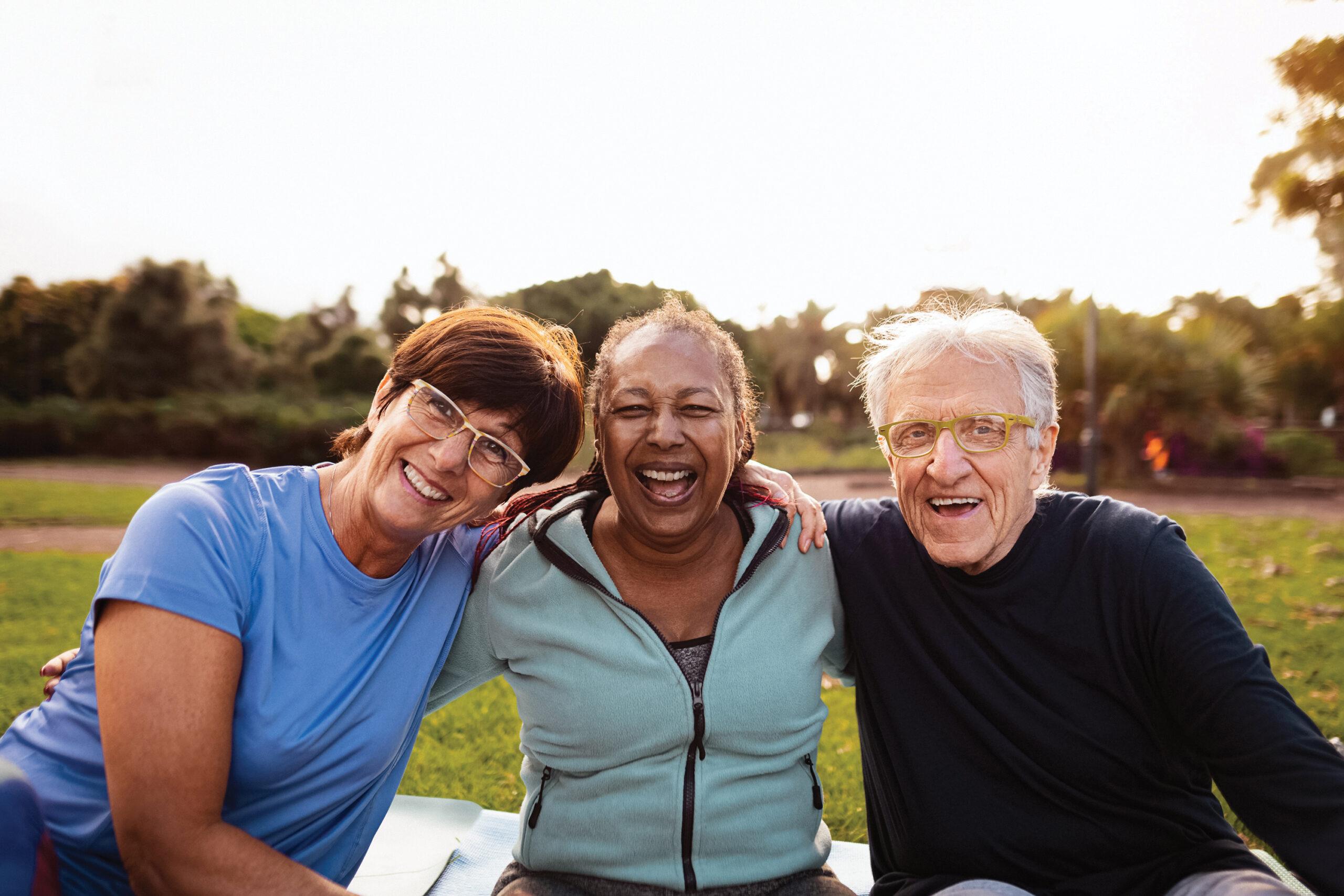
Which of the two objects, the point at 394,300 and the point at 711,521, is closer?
the point at 711,521

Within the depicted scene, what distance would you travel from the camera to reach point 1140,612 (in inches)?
87.4

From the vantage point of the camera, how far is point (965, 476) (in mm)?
2414

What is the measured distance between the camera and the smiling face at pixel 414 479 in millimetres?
2281

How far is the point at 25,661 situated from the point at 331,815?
6.37 meters

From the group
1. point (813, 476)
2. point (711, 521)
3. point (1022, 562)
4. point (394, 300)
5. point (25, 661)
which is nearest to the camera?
point (1022, 562)

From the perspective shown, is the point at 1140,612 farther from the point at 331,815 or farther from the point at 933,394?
the point at 331,815

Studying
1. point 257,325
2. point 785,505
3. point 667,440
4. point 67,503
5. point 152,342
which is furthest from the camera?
point 257,325

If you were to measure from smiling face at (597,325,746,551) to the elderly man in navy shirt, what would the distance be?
55 cm

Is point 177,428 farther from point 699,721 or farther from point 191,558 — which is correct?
point 699,721

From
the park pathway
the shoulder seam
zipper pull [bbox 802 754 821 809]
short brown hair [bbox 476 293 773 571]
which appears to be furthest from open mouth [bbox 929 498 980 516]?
the park pathway

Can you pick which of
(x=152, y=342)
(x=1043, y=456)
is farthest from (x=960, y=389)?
(x=152, y=342)

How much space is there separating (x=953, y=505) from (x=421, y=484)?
156cm

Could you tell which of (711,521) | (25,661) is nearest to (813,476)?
(25,661)

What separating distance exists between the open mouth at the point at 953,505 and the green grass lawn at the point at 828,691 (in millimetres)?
2535
